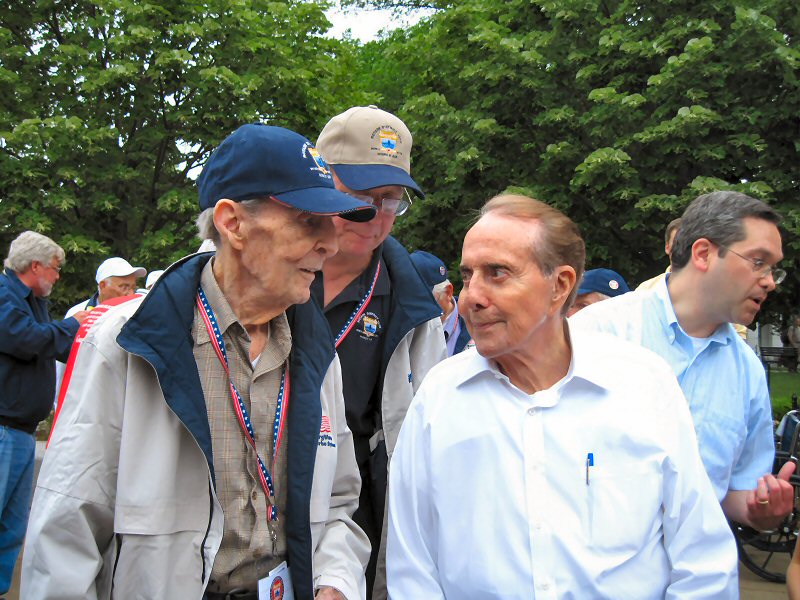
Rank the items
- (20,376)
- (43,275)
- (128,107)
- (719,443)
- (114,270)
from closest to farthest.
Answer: (719,443), (20,376), (43,275), (114,270), (128,107)

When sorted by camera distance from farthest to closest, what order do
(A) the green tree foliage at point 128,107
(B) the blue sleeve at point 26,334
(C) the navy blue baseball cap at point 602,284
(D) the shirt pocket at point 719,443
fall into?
(A) the green tree foliage at point 128,107 → (B) the blue sleeve at point 26,334 → (C) the navy blue baseball cap at point 602,284 → (D) the shirt pocket at point 719,443

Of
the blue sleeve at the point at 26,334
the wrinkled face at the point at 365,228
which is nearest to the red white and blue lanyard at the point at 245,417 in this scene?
the wrinkled face at the point at 365,228

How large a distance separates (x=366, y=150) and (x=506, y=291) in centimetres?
114

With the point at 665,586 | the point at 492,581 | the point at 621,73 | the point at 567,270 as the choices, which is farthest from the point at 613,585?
the point at 621,73

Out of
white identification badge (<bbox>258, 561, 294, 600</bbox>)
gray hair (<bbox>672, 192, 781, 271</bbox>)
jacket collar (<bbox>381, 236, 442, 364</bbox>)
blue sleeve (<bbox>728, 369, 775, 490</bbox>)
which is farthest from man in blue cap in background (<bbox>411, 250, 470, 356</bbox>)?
white identification badge (<bbox>258, 561, 294, 600</bbox>)

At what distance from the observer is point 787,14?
15.7m

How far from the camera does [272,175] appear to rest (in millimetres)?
2477

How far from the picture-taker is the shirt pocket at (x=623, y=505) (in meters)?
2.29

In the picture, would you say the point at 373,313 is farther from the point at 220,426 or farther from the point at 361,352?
the point at 220,426

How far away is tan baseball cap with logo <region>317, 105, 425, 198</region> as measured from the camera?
336 cm

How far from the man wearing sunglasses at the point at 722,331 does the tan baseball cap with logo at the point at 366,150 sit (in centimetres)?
98

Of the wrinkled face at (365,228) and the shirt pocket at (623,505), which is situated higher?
the wrinkled face at (365,228)

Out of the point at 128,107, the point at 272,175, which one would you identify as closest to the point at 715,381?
the point at 272,175

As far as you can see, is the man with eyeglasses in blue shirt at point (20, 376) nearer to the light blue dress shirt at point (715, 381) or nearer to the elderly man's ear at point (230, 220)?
the elderly man's ear at point (230, 220)
